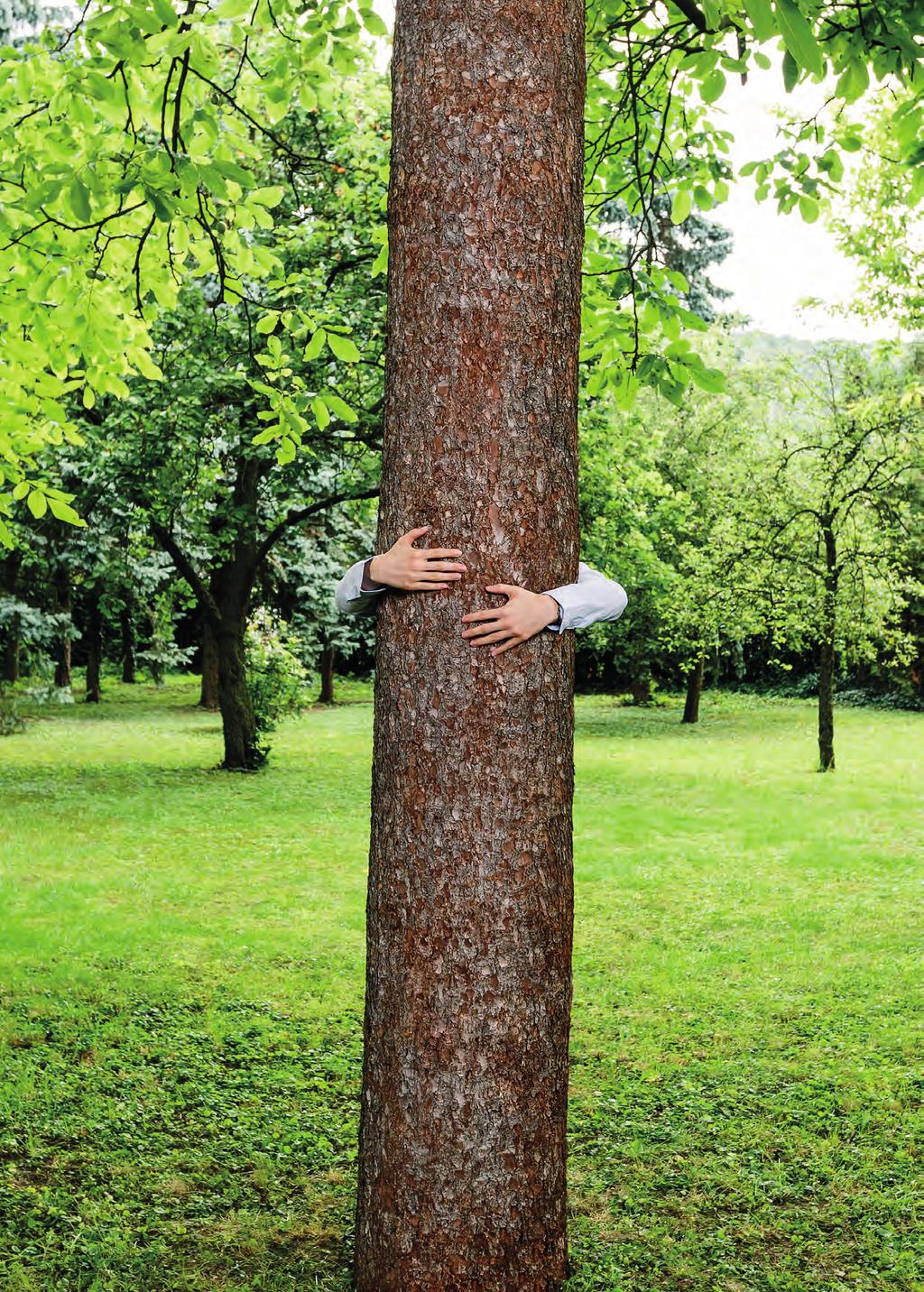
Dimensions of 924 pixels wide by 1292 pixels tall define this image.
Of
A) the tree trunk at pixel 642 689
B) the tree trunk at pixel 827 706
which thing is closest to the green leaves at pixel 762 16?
the tree trunk at pixel 827 706

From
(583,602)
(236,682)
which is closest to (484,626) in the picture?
(583,602)

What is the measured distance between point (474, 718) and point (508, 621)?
0.88 ft

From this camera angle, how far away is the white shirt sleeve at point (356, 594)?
3078mm

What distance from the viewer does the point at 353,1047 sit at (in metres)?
5.67

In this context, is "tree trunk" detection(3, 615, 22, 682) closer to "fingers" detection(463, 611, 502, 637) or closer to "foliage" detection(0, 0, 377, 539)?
"foliage" detection(0, 0, 377, 539)

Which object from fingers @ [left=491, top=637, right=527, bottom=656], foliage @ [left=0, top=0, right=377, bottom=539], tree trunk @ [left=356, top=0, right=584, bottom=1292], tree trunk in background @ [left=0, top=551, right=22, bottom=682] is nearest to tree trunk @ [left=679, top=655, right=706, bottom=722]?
tree trunk in background @ [left=0, top=551, right=22, bottom=682]

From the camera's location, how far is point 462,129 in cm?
293

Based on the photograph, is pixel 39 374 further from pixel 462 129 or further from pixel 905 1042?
pixel 905 1042

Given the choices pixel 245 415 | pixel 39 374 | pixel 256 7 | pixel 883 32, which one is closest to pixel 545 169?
pixel 883 32

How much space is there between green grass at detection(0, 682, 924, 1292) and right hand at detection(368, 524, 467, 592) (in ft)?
7.08

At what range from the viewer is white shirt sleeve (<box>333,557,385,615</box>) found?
308 cm

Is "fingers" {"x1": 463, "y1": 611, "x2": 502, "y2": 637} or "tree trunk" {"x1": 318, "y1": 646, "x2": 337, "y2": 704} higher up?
"fingers" {"x1": 463, "y1": 611, "x2": 502, "y2": 637}

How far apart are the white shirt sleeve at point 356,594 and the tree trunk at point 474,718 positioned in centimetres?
10

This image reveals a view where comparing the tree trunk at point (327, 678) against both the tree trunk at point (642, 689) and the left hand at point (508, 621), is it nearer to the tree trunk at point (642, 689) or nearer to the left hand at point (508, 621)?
the tree trunk at point (642, 689)
